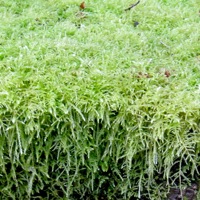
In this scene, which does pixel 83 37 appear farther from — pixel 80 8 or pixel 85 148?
pixel 85 148

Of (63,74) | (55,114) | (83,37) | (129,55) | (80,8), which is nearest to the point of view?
(55,114)

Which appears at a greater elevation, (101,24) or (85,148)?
(101,24)

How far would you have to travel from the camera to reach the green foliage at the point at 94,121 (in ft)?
2.79

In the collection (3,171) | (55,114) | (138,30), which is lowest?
(3,171)

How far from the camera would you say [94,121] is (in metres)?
0.87

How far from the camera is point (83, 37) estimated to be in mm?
1170

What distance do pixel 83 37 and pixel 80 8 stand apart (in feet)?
0.92

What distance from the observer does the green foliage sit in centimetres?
85

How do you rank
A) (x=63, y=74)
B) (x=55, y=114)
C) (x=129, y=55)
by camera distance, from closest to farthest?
(x=55, y=114)
(x=63, y=74)
(x=129, y=55)

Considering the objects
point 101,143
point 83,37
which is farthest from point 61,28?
point 101,143

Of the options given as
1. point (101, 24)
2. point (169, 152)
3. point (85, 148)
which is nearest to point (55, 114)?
point (85, 148)

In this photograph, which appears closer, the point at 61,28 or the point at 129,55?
the point at 129,55

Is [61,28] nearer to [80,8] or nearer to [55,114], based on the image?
[80,8]

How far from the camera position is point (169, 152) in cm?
87
